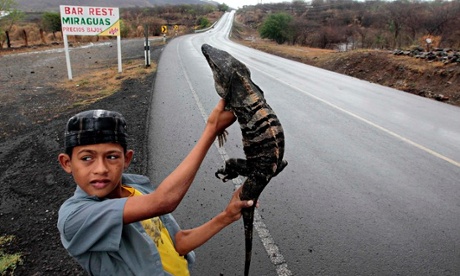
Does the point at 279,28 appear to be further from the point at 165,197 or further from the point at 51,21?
the point at 165,197

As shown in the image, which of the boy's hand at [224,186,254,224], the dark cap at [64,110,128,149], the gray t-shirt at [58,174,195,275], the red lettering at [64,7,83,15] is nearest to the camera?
the gray t-shirt at [58,174,195,275]

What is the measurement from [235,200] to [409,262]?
2.31 m

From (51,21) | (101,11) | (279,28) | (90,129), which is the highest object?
(101,11)

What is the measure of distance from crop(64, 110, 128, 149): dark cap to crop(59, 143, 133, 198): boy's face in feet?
0.09

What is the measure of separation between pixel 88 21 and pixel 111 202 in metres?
13.4

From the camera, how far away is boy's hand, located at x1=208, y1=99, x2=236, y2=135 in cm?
156

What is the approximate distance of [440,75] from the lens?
42.7 ft

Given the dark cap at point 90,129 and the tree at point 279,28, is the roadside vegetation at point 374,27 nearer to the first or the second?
the tree at point 279,28

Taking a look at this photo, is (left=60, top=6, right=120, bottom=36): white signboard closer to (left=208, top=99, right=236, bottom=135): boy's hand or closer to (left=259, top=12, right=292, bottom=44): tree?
(left=208, top=99, right=236, bottom=135): boy's hand

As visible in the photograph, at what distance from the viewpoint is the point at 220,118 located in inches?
61.8

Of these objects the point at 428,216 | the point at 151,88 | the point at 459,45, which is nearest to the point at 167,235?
the point at 428,216

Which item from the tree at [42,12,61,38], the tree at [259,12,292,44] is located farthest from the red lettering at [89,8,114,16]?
the tree at [259,12,292,44]

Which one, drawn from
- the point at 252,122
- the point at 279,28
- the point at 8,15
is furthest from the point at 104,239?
the point at 279,28

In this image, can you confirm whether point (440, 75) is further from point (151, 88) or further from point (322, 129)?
point (151, 88)
